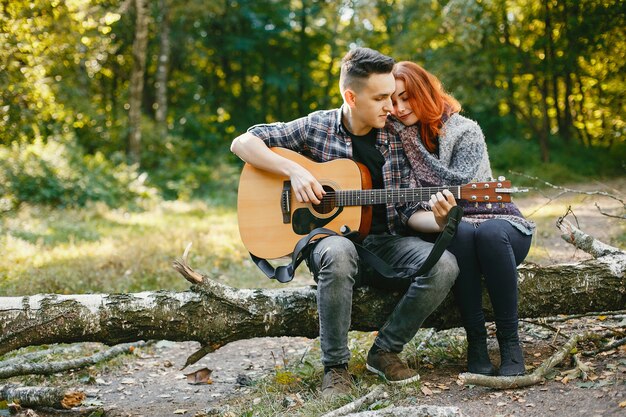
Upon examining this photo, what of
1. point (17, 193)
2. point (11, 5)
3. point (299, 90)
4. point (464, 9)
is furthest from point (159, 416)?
point (299, 90)

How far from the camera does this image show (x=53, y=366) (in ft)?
12.6

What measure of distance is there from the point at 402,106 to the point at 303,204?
31.5 inches

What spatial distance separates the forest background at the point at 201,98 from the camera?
7.94 meters

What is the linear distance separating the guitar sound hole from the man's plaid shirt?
0.72 feet

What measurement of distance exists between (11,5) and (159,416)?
22.1 ft

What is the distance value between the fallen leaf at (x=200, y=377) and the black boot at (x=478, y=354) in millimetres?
1691

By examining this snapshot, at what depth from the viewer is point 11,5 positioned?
806 cm

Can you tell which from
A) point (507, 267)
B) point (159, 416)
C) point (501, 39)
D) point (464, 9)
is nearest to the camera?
point (507, 267)

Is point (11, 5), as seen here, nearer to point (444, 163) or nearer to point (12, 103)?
point (12, 103)

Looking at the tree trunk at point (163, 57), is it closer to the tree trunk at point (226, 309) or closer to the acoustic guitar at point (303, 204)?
the acoustic guitar at point (303, 204)

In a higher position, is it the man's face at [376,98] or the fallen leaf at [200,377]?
the man's face at [376,98]

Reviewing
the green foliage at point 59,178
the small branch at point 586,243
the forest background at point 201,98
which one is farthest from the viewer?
the green foliage at point 59,178

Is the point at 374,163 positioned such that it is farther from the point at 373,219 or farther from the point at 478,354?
the point at 478,354

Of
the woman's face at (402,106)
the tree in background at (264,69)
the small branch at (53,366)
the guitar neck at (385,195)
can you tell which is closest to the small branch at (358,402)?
the guitar neck at (385,195)
